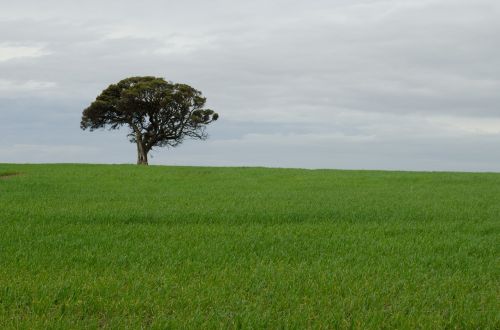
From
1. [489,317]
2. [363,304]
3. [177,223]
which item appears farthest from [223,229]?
[489,317]

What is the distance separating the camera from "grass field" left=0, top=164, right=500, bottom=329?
22.3 ft

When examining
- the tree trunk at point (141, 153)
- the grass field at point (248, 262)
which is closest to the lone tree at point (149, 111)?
the tree trunk at point (141, 153)

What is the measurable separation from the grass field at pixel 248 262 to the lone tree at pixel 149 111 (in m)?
33.6

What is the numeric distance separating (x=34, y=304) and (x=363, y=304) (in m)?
4.26

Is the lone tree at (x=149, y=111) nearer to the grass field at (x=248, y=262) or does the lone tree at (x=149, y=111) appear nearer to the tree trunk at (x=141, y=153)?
the tree trunk at (x=141, y=153)

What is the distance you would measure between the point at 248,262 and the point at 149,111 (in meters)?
46.7

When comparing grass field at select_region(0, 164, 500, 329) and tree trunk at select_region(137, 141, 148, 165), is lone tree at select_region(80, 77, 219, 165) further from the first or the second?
grass field at select_region(0, 164, 500, 329)

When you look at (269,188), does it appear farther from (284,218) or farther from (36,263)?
(36,263)

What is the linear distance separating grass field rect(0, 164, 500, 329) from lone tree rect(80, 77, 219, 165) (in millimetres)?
33562

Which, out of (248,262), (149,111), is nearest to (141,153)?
(149,111)

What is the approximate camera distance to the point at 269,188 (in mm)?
25922

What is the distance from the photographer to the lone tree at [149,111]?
5356 centimetres

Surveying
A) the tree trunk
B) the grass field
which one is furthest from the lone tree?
the grass field

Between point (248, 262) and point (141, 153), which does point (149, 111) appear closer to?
point (141, 153)
